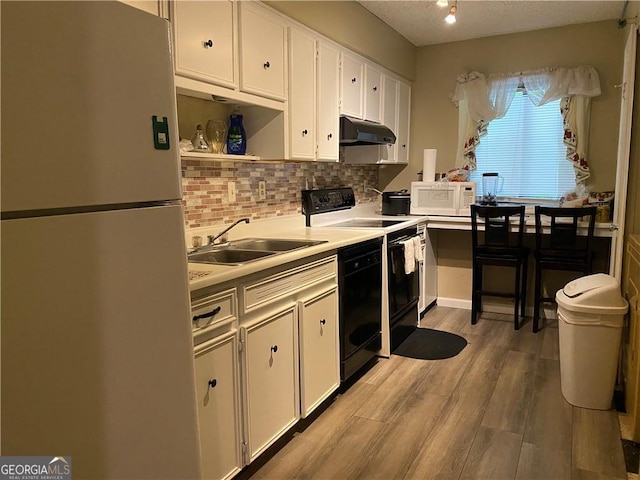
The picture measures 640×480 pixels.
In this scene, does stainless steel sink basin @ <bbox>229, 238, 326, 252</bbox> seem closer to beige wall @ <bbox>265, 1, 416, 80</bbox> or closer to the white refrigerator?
beige wall @ <bbox>265, 1, 416, 80</bbox>

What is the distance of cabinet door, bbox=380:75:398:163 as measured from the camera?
412 centimetres

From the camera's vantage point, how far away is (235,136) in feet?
8.71

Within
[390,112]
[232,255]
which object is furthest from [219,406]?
[390,112]

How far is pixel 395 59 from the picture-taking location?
4.18 m

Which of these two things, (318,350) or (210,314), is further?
(318,350)

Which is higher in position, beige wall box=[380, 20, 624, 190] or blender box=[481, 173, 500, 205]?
beige wall box=[380, 20, 624, 190]

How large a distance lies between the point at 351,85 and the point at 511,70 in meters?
1.77

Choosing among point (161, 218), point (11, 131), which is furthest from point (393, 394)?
point (11, 131)

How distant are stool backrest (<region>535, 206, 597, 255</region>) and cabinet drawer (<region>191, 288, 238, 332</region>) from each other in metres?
2.73

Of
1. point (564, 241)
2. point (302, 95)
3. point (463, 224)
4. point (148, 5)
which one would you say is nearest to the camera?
point (148, 5)

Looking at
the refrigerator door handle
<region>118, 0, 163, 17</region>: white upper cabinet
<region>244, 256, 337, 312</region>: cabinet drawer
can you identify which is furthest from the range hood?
the refrigerator door handle

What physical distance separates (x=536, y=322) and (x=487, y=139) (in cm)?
175

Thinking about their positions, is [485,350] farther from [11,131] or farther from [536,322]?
[11,131]

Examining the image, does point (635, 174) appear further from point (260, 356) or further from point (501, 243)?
point (260, 356)
